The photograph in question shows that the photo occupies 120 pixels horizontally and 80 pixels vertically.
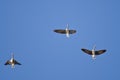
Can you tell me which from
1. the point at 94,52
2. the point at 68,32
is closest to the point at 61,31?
the point at 68,32

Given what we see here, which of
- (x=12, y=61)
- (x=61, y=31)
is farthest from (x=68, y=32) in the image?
(x=12, y=61)

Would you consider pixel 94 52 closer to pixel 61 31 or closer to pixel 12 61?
pixel 61 31

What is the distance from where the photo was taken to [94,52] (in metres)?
68.7

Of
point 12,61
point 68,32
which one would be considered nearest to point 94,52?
point 68,32

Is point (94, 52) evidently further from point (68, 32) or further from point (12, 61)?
point (12, 61)

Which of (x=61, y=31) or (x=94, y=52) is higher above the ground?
(x=61, y=31)

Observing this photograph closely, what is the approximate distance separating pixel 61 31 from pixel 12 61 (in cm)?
1062

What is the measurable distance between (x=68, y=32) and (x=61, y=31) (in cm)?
133

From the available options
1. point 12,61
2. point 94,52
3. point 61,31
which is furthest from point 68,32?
point 12,61

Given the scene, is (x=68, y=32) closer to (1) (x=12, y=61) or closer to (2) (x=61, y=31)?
(2) (x=61, y=31)

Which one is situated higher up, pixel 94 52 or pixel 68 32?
pixel 68 32

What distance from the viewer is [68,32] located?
7150 cm

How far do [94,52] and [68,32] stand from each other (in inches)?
251

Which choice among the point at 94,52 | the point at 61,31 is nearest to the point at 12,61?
the point at 61,31
